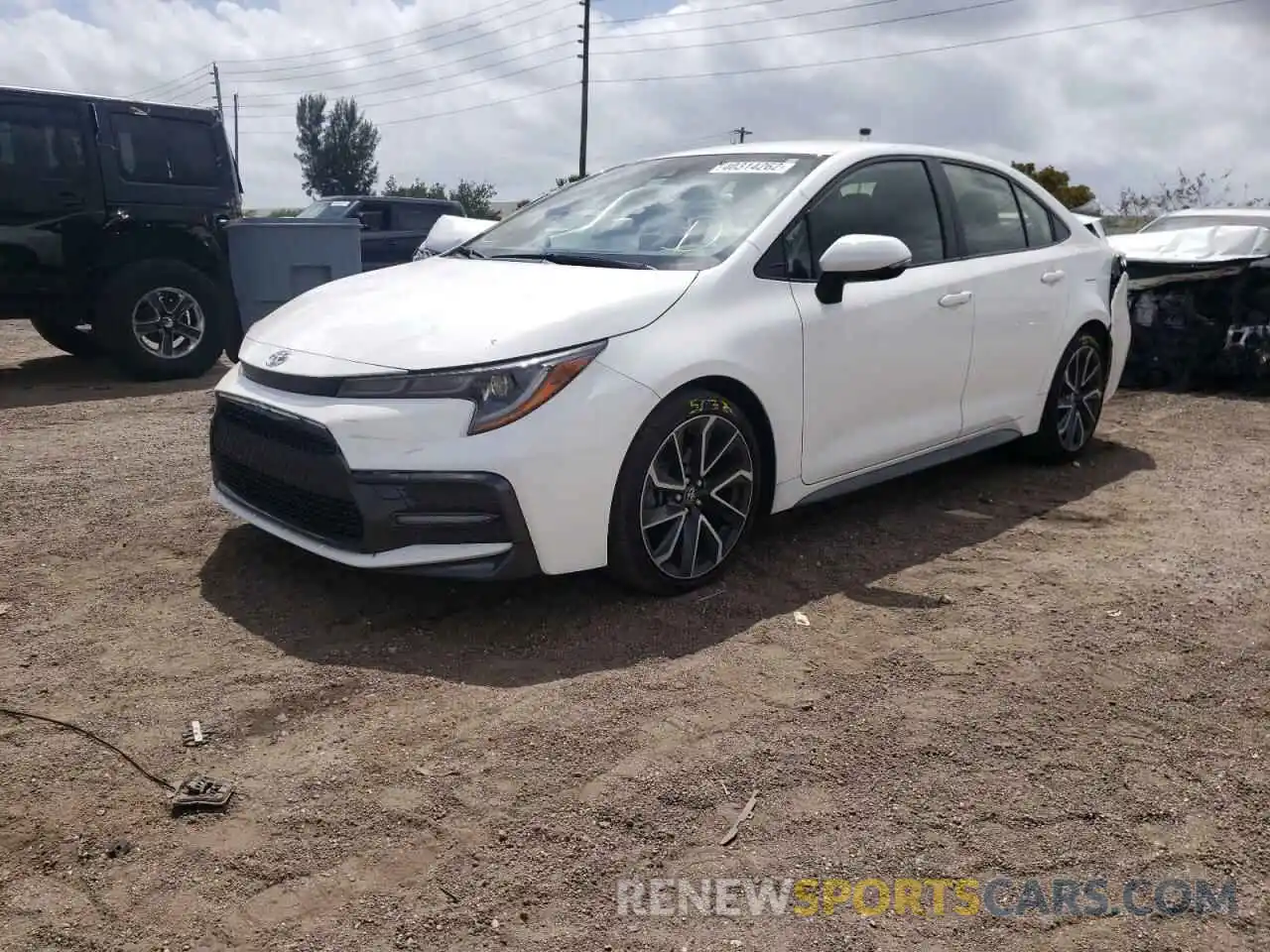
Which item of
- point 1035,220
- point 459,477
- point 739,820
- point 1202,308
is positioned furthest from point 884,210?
point 1202,308

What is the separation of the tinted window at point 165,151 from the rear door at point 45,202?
0.88 ft

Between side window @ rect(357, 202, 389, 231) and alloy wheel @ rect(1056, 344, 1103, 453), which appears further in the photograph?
side window @ rect(357, 202, 389, 231)

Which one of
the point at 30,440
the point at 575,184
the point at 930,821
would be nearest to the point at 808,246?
the point at 575,184

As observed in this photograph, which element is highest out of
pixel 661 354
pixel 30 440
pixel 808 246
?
pixel 808 246

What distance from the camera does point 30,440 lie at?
20.7 feet

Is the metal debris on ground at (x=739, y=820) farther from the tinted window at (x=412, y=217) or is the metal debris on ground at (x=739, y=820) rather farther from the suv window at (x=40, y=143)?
the tinted window at (x=412, y=217)

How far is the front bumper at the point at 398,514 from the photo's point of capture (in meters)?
3.40

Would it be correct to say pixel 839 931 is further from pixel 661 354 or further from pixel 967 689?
pixel 661 354

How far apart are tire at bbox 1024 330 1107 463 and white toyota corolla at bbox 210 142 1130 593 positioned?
13.3 inches

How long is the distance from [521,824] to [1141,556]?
302 cm

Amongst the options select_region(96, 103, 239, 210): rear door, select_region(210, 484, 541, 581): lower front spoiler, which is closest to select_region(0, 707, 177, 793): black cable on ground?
select_region(210, 484, 541, 581): lower front spoiler

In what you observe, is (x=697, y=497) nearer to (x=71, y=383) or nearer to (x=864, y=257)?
(x=864, y=257)

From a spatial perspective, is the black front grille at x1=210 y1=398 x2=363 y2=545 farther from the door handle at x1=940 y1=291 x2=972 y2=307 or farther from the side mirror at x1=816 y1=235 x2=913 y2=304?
the door handle at x1=940 y1=291 x2=972 y2=307

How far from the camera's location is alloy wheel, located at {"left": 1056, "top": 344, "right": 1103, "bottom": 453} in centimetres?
570
